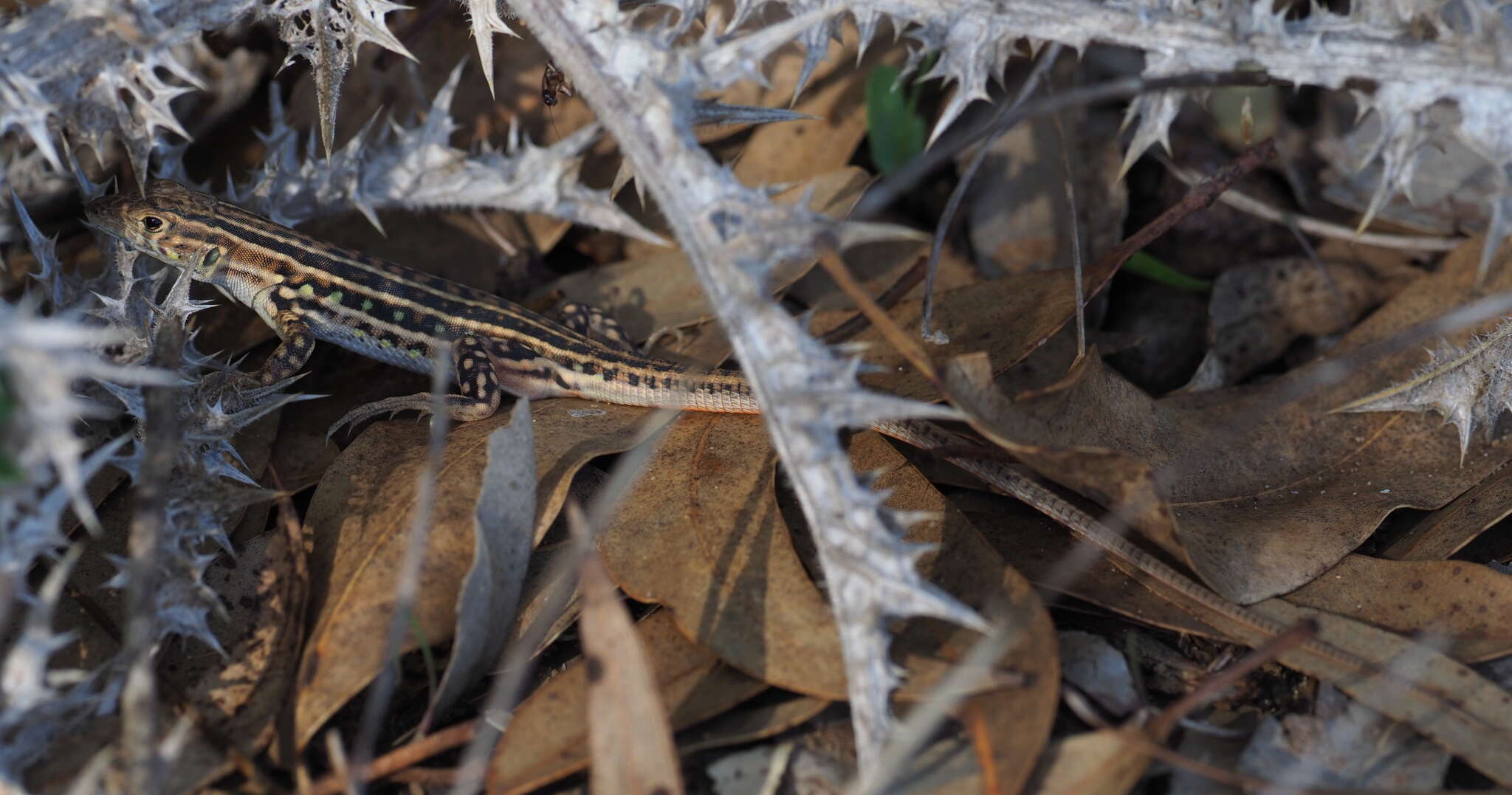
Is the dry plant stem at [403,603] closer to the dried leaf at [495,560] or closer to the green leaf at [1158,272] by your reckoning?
the dried leaf at [495,560]

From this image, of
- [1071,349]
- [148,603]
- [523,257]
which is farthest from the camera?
[523,257]

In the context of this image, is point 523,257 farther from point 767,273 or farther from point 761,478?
point 767,273

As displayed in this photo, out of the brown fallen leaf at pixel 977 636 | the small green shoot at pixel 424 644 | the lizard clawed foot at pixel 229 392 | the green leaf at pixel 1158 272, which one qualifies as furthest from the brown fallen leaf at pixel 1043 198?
the lizard clawed foot at pixel 229 392

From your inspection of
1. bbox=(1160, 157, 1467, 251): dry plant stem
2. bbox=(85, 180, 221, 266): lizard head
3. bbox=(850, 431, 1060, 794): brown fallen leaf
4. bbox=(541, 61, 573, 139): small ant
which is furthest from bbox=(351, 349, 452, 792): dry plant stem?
bbox=(1160, 157, 1467, 251): dry plant stem

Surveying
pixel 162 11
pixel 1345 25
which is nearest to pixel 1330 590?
pixel 1345 25


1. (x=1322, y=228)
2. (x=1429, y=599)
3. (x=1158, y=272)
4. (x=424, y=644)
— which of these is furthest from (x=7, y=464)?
(x=1322, y=228)

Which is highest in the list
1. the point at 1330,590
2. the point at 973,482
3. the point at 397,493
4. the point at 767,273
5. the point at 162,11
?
the point at 162,11

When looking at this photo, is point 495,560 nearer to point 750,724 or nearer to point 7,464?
point 750,724
